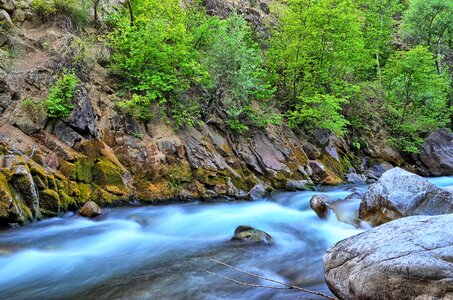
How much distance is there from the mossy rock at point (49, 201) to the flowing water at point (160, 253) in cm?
28

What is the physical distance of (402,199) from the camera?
742 centimetres

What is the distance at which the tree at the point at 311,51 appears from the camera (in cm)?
1573

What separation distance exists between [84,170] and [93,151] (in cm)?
65

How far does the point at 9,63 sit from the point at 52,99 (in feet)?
7.36

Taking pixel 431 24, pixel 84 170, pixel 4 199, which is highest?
pixel 431 24

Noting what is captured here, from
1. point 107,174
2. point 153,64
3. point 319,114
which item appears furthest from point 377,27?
point 107,174

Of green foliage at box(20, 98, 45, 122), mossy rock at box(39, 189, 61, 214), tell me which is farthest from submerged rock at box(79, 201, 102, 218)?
green foliage at box(20, 98, 45, 122)

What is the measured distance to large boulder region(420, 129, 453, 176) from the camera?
17.5 meters

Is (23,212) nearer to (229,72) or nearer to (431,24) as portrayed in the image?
(229,72)

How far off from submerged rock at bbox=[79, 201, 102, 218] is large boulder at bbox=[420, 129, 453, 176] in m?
16.3

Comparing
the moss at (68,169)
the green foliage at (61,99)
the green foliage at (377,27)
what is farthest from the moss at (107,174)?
the green foliage at (377,27)

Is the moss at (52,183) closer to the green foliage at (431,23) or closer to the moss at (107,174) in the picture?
the moss at (107,174)

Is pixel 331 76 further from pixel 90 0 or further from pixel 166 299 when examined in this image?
pixel 166 299

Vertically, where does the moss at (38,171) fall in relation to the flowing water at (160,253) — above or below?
above
